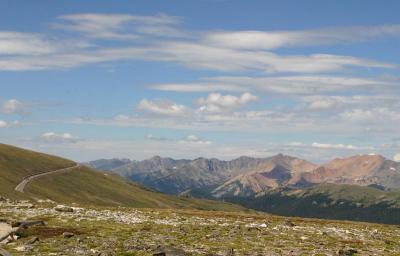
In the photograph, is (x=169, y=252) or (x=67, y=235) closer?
(x=169, y=252)

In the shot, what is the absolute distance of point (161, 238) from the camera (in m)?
49.6

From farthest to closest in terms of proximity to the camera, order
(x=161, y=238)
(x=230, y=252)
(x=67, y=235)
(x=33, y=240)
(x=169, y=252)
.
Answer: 1. (x=161, y=238)
2. (x=67, y=235)
3. (x=33, y=240)
4. (x=230, y=252)
5. (x=169, y=252)

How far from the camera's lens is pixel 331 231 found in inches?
2601

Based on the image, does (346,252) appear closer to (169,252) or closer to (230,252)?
(230,252)

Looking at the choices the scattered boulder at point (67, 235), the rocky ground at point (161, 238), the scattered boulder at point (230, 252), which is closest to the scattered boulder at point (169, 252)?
the rocky ground at point (161, 238)

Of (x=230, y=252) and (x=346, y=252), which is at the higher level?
(x=346, y=252)

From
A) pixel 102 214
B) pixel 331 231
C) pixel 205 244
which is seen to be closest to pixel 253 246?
pixel 205 244


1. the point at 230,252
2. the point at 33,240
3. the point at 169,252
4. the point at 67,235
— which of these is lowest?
the point at 33,240

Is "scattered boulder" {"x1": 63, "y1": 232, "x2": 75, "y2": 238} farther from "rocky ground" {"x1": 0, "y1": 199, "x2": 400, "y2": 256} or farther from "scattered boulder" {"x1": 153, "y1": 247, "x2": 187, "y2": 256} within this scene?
"scattered boulder" {"x1": 153, "y1": 247, "x2": 187, "y2": 256}

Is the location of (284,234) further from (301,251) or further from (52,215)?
(52,215)

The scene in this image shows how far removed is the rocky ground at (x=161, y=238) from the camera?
42250 millimetres

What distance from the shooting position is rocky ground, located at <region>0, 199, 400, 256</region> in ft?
139

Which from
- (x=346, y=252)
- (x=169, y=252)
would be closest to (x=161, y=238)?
(x=169, y=252)

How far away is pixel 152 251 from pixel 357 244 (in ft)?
76.9
